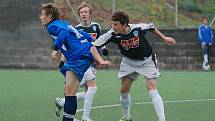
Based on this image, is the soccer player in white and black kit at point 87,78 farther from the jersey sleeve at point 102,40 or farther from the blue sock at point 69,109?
the blue sock at point 69,109

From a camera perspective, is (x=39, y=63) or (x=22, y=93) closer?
(x=22, y=93)

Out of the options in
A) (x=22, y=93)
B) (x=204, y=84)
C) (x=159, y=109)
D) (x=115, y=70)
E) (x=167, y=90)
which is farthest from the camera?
(x=115, y=70)

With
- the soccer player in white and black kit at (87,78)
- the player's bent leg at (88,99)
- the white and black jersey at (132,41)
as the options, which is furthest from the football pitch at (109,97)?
the white and black jersey at (132,41)

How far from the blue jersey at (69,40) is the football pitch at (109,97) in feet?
5.76

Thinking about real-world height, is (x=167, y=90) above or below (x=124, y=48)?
below

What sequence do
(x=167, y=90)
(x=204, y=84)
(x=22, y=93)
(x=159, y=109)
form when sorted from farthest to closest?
1. (x=204, y=84)
2. (x=167, y=90)
3. (x=22, y=93)
4. (x=159, y=109)

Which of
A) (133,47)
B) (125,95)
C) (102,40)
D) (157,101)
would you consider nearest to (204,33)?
(125,95)

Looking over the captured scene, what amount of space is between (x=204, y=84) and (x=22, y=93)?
514cm

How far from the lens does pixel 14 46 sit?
80.4 ft

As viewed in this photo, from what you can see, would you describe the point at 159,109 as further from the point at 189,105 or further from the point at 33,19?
the point at 33,19

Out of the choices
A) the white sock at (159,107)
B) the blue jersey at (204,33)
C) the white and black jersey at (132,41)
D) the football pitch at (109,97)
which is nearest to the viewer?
the white sock at (159,107)

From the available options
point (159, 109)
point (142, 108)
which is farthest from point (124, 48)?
point (142, 108)

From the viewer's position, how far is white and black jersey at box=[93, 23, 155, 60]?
31.3ft

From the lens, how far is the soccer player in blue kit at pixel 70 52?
8703 mm
